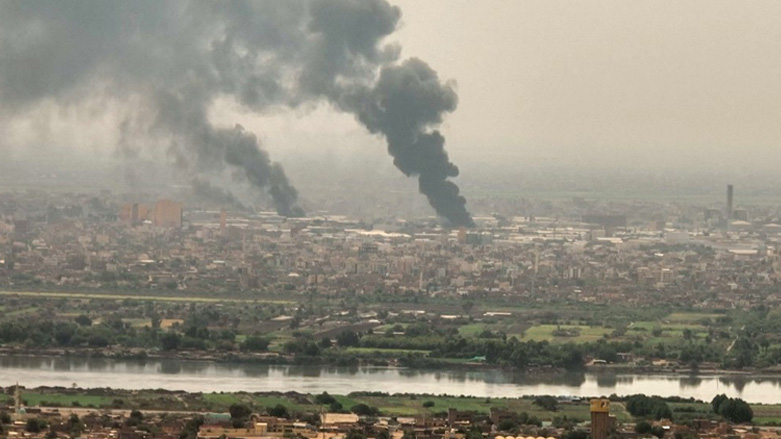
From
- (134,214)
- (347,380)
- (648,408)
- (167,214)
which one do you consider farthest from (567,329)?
(134,214)

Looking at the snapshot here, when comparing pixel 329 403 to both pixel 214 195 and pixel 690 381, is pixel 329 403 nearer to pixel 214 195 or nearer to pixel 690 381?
pixel 690 381

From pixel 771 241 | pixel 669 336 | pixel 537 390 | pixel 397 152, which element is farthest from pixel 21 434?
pixel 771 241

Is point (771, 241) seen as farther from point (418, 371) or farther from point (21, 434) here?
point (21, 434)

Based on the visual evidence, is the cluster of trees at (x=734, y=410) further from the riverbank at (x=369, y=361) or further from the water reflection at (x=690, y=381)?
the riverbank at (x=369, y=361)

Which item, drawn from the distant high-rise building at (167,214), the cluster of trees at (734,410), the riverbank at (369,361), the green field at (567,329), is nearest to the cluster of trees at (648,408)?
the cluster of trees at (734,410)

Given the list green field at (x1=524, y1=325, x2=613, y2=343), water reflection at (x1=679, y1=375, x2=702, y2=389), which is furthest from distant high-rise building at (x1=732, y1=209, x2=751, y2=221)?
water reflection at (x1=679, y1=375, x2=702, y2=389)

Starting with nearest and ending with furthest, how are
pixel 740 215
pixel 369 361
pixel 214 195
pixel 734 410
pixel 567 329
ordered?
pixel 734 410, pixel 369 361, pixel 567 329, pixel 214 195, pixel 740 215
